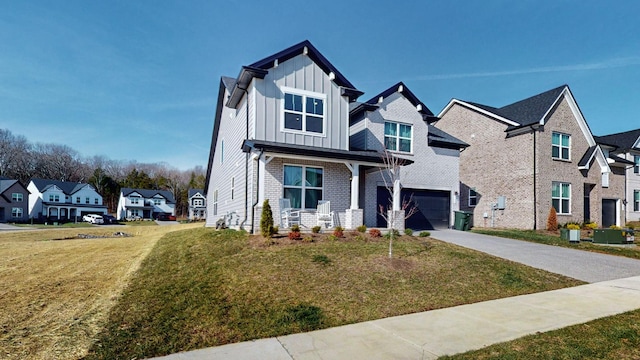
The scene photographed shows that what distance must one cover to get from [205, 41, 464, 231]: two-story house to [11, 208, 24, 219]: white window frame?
51.8m

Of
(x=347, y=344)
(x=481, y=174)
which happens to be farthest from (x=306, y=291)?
(x=481, y=174)

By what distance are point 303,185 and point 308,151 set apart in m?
1.66

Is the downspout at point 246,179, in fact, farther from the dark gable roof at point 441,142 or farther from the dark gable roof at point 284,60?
the dark gable roof at point 441,142

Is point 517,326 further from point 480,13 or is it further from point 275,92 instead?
point 480,13

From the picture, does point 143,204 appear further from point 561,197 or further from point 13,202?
point 561,197

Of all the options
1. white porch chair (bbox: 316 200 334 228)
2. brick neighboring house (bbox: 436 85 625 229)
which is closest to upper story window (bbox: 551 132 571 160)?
brick neighboring house (bbox: 436 85 625 229)

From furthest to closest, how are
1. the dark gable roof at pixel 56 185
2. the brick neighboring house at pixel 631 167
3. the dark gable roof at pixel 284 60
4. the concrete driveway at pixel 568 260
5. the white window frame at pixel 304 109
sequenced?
the dark gable roof at pixel 56 185
the brick neighboring house at pixel 631 167
the white window frame at pixel 304 109
the dark gable roof at pixel 284 60
the concrete driveway at pixel 568 260

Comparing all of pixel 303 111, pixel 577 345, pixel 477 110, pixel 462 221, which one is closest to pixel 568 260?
pixel 577 345

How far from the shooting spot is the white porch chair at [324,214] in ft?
45.8

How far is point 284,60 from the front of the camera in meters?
14.4

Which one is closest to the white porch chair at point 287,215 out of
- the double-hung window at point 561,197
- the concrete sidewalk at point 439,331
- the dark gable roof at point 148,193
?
the concrete sidewalk at point 439,331

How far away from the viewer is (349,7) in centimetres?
1442

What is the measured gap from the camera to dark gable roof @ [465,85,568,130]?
21.6 meters

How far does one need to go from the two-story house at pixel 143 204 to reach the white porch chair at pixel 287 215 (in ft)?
197
